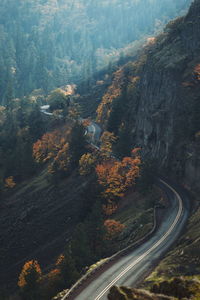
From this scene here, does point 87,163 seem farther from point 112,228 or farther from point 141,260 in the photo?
point 141,260

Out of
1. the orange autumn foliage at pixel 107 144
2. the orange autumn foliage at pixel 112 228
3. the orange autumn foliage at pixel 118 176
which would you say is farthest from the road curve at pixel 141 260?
the orange autumn foliage at pixel 107 144

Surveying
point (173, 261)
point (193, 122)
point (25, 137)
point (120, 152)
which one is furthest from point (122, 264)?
point (25, 137)

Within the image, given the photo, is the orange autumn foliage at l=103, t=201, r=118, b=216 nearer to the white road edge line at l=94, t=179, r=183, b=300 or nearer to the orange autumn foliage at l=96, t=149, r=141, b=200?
the orange autumn foliage at l=96, t=149, r=141, b=200

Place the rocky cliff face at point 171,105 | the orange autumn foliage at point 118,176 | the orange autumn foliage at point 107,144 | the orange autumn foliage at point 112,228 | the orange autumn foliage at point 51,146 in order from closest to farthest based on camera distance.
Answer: the orange autumn foliage at point 112,228 < the rocky cliff face at point 171,105 < the orange autumn foliage at point 118,176 < the orange autumn foliage at point 107,144 < the orange autumn foliage at point 51,146

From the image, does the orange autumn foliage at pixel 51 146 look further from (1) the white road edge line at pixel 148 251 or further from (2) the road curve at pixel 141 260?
(2) the road curve at pixel 141 260

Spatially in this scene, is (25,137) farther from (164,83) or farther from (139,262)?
(139,262)

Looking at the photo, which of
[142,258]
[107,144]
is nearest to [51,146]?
[107,144]
